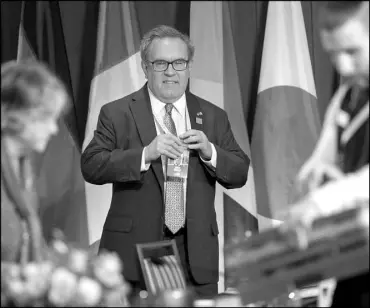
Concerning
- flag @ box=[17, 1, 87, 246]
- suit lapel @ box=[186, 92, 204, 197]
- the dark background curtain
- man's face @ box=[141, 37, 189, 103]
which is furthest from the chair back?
the dark background curtain

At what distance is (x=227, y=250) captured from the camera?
225 centimetres

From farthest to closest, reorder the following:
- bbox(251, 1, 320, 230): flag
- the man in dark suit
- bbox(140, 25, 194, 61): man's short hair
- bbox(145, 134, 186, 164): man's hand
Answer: bbox(251, 1, 320, 230): flag < bbox(140, 25, 194, 61): man's short hair < the man in dark suit < bbox(145, 134, 186, 164): man's hand

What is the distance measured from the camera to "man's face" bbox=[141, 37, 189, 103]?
134 inches

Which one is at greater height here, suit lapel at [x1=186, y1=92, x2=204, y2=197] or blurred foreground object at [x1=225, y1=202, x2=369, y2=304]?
suit lapel at [x1=186, y1=92, x2=204, y2=197]

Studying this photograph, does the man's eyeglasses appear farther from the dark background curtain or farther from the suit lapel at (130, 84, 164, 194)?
the dark background curtain

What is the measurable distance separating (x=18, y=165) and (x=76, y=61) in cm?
218

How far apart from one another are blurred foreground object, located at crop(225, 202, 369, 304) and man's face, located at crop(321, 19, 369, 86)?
1.14 ft

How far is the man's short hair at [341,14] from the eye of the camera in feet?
7.03

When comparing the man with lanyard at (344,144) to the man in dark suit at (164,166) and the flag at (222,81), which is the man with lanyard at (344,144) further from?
the flag at (222,81)

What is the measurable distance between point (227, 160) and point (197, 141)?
0.17 m

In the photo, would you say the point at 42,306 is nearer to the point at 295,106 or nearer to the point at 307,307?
the point at 307,307

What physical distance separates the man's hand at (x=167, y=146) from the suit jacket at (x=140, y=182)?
0.10 metres

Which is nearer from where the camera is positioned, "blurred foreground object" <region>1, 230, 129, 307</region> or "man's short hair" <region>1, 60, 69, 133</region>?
"blurred foreground object" <region>1, 230, 129, 307</region>

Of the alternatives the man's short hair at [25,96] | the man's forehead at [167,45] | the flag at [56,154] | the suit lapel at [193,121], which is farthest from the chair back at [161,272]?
the flag at [56,154]
